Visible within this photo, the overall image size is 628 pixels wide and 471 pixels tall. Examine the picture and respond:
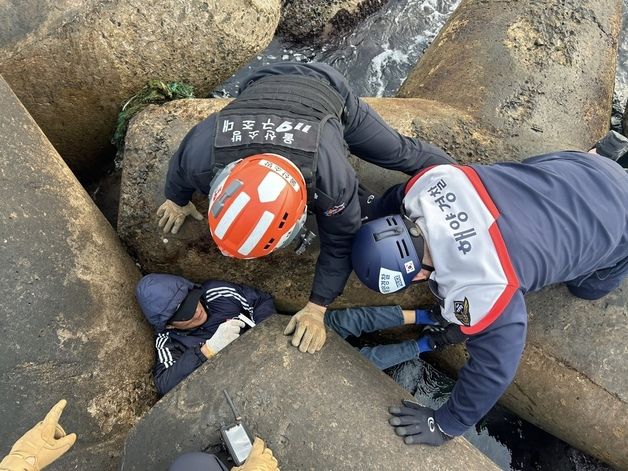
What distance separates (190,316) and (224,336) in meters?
0.25

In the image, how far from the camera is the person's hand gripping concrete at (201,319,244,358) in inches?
122

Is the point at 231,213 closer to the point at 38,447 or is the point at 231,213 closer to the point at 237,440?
the point at 237,440

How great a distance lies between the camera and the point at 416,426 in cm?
254

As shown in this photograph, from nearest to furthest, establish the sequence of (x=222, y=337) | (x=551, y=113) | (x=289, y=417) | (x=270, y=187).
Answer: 1. (x=270, y=187)
2. (x=289, y=417)
3. (x=222, y=337)
4. (x=551, y=113)

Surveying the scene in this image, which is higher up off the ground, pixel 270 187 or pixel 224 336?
pixel 270 187

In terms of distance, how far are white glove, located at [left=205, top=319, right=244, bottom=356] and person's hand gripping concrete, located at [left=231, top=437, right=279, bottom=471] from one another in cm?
81

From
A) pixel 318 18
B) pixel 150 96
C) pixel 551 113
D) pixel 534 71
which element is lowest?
pixel 551 113

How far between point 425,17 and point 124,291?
426cm

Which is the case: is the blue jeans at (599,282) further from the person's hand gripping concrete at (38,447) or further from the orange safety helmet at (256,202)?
the person's hand gripping concrete at (38,447)

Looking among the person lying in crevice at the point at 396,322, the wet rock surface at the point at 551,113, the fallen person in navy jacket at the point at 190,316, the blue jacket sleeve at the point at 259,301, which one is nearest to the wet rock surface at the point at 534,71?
the wet rock surface at the point at 551,113

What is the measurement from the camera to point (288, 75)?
8.58ft

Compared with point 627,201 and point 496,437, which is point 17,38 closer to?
point 627,201

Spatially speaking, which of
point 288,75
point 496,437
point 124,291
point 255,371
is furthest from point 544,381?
point 124,291

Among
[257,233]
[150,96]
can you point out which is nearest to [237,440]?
[257,233]
